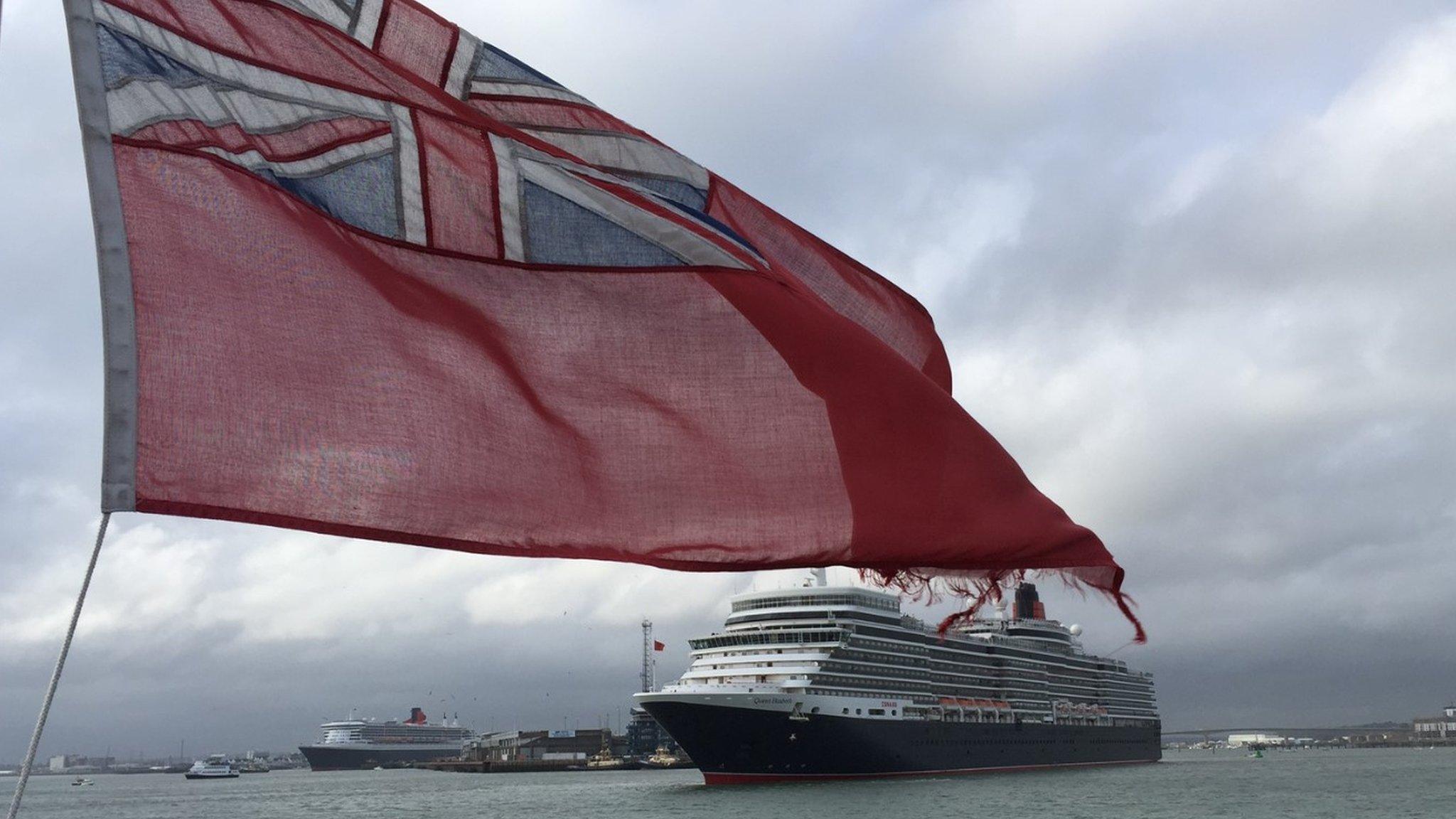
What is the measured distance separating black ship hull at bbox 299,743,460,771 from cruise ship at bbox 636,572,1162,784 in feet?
269

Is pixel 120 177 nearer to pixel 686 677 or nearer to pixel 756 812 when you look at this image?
pixel 756 812

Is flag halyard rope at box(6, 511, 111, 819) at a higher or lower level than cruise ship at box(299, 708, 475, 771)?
lower

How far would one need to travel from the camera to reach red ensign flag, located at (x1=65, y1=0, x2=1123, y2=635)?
3533 mm

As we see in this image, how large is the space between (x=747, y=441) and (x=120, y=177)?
2121 millimetres

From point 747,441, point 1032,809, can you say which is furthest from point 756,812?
point 747,441

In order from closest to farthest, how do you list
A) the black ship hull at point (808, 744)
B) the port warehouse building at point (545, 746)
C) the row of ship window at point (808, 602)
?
the black ship hull at point (808, 744), the row of ship window at point (808, 602), the port warehouse building at point (545, 746)

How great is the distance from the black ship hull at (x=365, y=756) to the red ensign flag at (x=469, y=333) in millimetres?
138030

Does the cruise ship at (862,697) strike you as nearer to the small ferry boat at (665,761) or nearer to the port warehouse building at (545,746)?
the small ferry boat at (665,761)

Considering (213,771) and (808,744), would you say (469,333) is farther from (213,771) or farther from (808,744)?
(213,771)

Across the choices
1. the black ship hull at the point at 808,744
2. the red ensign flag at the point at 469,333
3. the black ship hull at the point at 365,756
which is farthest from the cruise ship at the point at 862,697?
the black ship hull at the point at 365,756

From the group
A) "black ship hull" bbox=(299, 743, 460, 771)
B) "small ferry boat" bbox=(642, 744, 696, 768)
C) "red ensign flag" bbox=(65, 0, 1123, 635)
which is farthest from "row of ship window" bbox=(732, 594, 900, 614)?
"black ship hull" bbox=(299, 743, 460, 771)

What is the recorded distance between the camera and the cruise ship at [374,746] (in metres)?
133

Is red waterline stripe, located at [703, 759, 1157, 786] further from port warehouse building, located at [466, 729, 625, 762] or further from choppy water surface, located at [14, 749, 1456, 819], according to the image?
port warehouse building, located at [466, 729, 625, 762]

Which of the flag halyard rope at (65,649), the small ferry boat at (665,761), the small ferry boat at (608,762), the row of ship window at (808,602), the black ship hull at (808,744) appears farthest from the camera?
the small ferry boat at (665,761)
